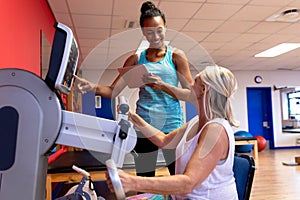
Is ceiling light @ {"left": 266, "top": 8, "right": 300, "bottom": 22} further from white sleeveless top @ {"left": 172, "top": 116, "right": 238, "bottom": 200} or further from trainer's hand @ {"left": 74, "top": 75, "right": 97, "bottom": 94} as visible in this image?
trainer's hand @ {"left": 74, "top": 75, "right": 97, "bottom": 94}

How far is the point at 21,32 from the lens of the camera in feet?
7.36

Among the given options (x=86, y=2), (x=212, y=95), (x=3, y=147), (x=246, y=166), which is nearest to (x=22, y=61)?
(x=86, y=2)

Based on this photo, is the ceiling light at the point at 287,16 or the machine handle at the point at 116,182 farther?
the ceiling light at the point at 287,16

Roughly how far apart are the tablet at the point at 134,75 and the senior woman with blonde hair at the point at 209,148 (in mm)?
37

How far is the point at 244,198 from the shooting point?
130cm

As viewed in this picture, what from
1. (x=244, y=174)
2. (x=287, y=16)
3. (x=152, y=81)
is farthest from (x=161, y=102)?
(x=287, y=16)

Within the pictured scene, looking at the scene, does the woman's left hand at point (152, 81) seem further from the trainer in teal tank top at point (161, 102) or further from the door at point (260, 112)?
the door at point (260, 112)

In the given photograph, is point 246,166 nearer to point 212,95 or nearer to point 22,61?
point 212,95

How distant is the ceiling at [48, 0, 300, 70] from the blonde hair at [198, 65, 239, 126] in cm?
101

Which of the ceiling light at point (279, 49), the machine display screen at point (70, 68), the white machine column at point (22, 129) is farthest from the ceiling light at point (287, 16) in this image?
the white machine column at point (22, 129)

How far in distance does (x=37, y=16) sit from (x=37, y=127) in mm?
2340

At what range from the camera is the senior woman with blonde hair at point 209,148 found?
3.08 ft

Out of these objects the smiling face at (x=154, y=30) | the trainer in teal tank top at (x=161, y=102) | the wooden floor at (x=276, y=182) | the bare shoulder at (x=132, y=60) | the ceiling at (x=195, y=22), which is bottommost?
the wooden floor at (x=276, y=182)

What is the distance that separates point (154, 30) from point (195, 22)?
9.67 feet
